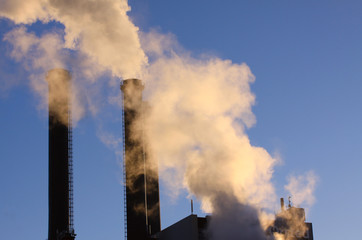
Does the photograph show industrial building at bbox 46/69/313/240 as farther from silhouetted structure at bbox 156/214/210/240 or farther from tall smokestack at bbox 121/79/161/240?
silhouetted structure at bbox 156/214/210/240

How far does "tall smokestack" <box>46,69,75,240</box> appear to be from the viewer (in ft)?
236

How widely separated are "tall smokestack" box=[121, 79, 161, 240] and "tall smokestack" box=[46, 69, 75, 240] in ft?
19.3

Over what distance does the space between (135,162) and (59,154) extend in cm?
806

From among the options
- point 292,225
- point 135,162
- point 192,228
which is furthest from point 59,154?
point 292,225

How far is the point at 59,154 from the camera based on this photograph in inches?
2899

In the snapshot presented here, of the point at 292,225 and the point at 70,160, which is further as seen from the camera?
the point at 70,160

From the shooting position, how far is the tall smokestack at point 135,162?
73500mm

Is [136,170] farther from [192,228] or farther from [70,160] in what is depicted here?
[192,228]

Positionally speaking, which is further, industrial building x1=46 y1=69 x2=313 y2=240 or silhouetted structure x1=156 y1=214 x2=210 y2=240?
industrial building x1=46 y1=69 x2=313 y2=240

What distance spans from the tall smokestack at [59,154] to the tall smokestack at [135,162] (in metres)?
5.89

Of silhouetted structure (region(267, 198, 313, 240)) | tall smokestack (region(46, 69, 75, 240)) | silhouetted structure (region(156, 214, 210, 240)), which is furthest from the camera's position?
tall smokestack (region(46, 69, 75, 240))

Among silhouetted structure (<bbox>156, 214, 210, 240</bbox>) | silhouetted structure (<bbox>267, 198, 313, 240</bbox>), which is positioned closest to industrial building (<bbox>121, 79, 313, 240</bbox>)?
silhouetted structure (<bbox>156, 214, 210, 240</bbox>)

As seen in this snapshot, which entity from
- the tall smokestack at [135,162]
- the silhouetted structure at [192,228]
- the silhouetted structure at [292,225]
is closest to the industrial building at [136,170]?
A: the tall smokestack at [135,162]

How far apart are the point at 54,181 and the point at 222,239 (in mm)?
21326
